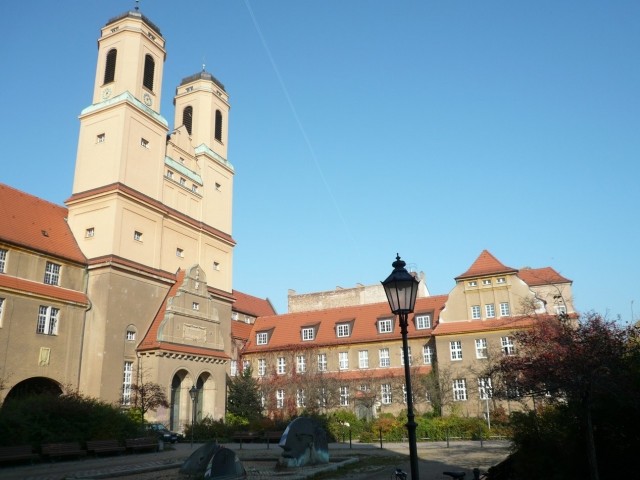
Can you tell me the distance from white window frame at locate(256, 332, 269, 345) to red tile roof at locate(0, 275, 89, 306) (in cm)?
2045

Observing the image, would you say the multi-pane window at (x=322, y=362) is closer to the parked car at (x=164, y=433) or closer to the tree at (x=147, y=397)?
the parked car at (x=164, y=433)

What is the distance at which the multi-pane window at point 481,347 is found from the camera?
133 ft

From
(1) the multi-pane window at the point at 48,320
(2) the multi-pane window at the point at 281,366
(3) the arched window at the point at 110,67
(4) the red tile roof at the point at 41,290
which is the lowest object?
(2) the multi-pane window at the point at 281,366

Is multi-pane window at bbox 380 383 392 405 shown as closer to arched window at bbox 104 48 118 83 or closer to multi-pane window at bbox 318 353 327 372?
multi-pane window at bbox 318 353 327 372

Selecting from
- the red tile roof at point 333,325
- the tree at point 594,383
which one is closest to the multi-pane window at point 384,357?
the red tile roof at point 333,325

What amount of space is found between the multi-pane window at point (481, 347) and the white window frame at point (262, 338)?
20.9 meters

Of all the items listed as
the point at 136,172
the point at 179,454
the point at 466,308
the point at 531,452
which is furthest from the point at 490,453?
the point at 136,172

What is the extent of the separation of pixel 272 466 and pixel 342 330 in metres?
29.7

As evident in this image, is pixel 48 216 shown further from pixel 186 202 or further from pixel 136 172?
pixel 186 202

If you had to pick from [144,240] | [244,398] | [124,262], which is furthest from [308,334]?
[124,262]

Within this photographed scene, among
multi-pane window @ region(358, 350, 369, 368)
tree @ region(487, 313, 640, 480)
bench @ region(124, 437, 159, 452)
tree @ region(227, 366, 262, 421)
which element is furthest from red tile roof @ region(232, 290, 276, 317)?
tree @ region(487, 313, 640, 480)

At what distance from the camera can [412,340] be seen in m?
45.6

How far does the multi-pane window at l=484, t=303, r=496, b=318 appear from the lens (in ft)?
137

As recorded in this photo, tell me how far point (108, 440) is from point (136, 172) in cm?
2207
